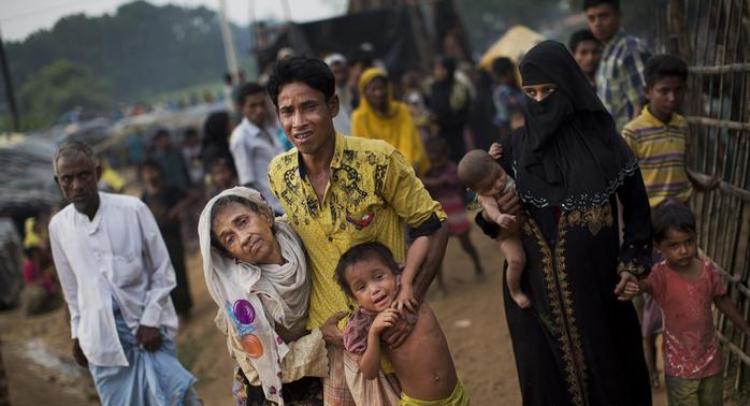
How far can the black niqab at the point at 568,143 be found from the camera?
3.12m

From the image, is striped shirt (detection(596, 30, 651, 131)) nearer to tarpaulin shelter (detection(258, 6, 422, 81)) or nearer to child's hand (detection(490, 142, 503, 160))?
child's hand (detection(490, 142, 503, 160))

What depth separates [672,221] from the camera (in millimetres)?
3482

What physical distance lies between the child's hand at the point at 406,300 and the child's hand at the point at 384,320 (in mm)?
32

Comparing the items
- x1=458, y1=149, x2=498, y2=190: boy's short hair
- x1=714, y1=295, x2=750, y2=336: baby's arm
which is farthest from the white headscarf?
x1=714, y1=295, x2=750, y2=336: baby's arm

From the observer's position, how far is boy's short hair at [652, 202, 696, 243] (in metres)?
3.46

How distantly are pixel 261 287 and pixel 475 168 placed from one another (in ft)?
3.42

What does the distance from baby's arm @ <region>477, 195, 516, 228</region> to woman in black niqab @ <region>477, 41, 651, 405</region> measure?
10cm

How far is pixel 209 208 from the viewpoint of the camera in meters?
2.94

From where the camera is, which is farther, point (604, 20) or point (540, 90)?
point (604, 20)

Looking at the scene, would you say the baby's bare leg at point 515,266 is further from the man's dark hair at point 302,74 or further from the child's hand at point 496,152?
the man's dark hair at point 302,74

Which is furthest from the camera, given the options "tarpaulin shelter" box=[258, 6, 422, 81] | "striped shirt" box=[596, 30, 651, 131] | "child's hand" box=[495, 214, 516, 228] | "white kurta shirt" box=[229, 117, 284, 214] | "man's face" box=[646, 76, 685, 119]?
"tarpaulin shelter" box=[258, 6, 422, 81]

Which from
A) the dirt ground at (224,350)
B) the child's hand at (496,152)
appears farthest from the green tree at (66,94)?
the child's hand at (496,152)

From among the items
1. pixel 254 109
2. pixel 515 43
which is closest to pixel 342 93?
pixel 254 109

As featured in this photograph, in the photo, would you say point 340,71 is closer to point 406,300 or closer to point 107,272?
point 107,272
